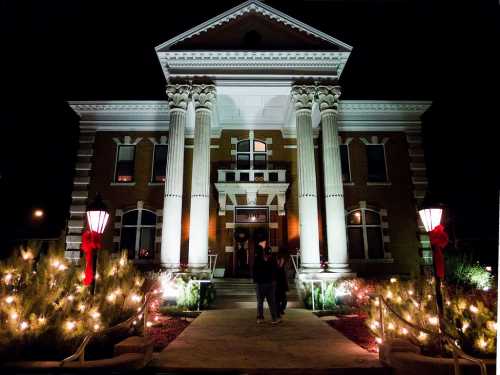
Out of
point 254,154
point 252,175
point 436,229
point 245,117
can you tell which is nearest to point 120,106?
point 245,117

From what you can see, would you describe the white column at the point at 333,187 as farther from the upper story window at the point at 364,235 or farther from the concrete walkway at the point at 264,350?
the concrete walkway at the point at 264,350

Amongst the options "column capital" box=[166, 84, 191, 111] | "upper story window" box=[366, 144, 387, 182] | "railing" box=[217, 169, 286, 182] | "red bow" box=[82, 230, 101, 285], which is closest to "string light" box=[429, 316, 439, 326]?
"red bow" box=[82, 230, 101, 285]

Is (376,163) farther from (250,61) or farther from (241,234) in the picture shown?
(250,61)

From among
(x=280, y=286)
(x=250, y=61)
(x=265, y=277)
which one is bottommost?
(x=280, y=286)

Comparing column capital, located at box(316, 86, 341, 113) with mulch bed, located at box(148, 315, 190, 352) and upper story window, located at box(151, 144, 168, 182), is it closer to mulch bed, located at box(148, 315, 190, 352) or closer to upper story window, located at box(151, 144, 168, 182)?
upper story window, located at box(151, 144, 168, 182)

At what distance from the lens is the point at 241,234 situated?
18609 mm

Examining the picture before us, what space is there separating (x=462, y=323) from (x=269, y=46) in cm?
1468

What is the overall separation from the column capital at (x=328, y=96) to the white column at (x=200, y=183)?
525cm

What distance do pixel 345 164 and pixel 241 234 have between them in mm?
7544

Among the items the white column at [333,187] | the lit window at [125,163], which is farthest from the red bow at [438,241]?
the lit window at [125,163]

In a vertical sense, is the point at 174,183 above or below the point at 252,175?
below

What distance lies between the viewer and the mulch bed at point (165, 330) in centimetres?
712

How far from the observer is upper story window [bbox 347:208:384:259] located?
715 inches

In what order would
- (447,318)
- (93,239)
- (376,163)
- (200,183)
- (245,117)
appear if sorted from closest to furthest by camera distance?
(447,318) → (93,239) → (200,183) → (245,117) → (376,163)
